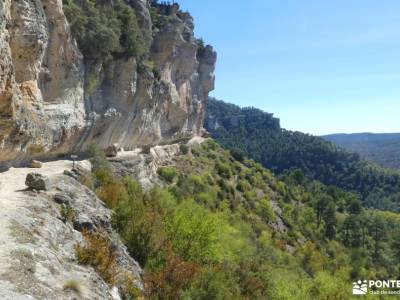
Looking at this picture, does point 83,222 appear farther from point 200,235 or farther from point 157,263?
point 200,235

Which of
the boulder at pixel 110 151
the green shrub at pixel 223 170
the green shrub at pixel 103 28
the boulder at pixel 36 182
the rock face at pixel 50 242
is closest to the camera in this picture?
the rock face at pixel 50 242

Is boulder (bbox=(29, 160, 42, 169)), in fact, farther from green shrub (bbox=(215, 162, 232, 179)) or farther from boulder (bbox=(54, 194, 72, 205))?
green shrub (bbox=(215, 162, 232, 179))

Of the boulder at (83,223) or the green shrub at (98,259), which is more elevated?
the boulder at (83,223)

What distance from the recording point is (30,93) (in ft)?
79.4

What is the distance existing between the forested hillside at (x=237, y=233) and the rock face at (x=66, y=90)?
13.0 feet

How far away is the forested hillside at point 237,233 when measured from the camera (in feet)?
68.1

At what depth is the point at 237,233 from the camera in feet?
145

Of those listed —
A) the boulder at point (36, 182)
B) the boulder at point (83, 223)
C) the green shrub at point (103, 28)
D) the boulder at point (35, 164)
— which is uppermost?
the green shrub at point (103, 28)

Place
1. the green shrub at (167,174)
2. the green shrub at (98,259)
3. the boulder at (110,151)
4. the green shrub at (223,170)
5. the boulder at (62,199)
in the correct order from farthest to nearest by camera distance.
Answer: the green shrub at (223,170), the green shrub at (167,174), the boulder at (110,151), the boulder at (62,199), the green shrub at (98,259)

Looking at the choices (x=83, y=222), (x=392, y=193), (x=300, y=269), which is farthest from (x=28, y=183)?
(x=392, y=193)

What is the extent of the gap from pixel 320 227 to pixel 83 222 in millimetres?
70243

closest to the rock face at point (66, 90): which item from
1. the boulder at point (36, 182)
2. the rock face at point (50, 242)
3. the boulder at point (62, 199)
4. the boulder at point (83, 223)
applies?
the boulder at point (36, 182)

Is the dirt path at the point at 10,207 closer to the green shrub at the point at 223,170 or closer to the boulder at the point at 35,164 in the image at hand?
the boulder at the point at 35,164

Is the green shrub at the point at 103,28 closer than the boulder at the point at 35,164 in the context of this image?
No
